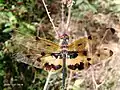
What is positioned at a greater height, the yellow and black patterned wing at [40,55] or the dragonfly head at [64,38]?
the dragonfly head at [64,38]

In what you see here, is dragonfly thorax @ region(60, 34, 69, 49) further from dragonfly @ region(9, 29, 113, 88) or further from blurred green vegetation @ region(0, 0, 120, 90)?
blurred green vegetation @ region(0, 0, 120, 90)

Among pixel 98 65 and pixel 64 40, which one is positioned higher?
pixel 64 40

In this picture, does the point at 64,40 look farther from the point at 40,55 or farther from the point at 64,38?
the point at 40,55

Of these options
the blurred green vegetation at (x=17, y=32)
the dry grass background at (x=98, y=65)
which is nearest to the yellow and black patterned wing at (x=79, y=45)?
the dry grass background at (x=98, y=65)

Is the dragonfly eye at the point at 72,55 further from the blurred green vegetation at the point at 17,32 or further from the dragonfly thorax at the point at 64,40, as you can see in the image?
the blurred green vegetation at the point at 17,32

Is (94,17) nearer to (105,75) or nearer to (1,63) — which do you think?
(105,75)

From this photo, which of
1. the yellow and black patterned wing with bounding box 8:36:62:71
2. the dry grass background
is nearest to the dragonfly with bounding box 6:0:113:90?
the yellow and black patterned wing with bounding box 8:36:62:71

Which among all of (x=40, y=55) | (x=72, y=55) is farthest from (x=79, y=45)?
(x=40, y=55)

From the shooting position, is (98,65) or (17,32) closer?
(17,32)

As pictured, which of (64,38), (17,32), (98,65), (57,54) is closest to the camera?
(64,38)

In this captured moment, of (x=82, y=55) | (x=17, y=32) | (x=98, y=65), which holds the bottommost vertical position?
(x=98, y=65)
